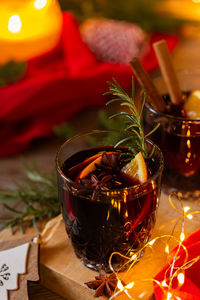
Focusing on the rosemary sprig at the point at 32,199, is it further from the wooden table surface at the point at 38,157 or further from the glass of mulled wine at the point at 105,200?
the glass of mulled wine at the point at 105,200

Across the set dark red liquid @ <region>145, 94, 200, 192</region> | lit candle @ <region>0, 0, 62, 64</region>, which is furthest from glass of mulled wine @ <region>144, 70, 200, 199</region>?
lit candle @ <region>0, 0, 62, 64</region>

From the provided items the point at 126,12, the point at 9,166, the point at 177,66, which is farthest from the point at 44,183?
the point at 126,12

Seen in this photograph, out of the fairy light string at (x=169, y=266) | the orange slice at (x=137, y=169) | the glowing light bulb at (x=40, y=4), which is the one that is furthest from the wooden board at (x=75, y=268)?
the glowing light bulb at (x=40, y=4)

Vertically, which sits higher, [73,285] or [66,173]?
[66,173]

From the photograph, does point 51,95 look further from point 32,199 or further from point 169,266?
point 169,266

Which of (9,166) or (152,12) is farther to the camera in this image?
(152,12)

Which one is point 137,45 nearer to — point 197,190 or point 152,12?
point 152,12
